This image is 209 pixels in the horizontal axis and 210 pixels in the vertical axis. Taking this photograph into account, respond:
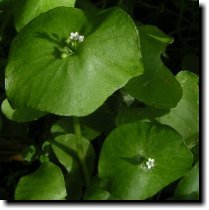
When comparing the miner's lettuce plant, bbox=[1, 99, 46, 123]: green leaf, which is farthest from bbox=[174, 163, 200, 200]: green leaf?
bbox=[1, 99, 46, 123]: green leaf

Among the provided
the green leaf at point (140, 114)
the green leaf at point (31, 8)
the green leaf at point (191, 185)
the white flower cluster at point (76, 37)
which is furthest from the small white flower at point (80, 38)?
the green leaf at point (191, 185)

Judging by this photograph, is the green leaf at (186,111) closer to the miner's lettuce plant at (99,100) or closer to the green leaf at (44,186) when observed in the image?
the miner's lettuce plant at (99,100)

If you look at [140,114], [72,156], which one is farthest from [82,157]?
[140,114]

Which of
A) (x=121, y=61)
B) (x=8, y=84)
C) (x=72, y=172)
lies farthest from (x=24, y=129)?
(x=121, y=61)

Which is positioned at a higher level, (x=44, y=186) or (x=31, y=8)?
(x=31, y=8)

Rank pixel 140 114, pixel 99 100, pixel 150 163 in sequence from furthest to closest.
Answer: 1. pixel 140 114
2. pixel 150 163
3. pixel 99 100

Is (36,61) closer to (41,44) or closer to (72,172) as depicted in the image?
(41,44)

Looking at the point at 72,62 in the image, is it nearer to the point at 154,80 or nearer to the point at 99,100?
the point at 99,100
